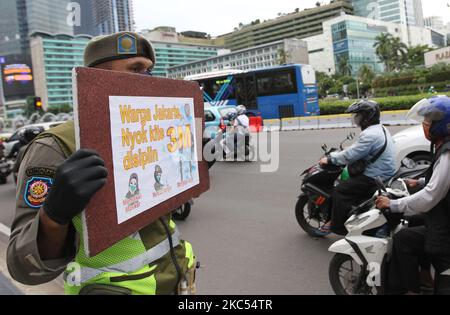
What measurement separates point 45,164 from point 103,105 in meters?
0.26

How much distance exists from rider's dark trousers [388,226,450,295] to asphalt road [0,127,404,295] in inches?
29.9

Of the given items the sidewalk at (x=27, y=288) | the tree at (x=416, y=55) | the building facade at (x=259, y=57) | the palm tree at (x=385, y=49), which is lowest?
the sidewalk at (x=27, y=288)

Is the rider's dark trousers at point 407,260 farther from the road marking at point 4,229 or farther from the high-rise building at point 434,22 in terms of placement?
the high-rise building at point 434,22

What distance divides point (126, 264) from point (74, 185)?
0.45 metres

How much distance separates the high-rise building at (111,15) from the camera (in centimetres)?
263

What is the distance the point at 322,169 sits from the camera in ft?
15.4

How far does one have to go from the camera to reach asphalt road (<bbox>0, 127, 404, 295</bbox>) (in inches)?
149

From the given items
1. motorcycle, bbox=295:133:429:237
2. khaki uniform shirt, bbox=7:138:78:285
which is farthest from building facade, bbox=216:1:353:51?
khaki uniform shirt, bbox=7:138:78:285

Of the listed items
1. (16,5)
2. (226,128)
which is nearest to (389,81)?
(226,128)

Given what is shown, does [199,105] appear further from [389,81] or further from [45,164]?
[389,81]

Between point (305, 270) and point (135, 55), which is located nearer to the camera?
point (135, 55)

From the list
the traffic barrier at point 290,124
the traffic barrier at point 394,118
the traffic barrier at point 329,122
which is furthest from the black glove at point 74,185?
the traffic barrier at point 290,124

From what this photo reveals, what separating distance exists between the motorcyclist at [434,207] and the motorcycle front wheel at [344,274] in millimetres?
437

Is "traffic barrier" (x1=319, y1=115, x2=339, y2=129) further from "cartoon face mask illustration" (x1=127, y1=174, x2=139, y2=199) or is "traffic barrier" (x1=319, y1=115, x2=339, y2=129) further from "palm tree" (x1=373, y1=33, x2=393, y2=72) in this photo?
"palm tree" (x1=373, y1=33, x2=393, y2=72)
